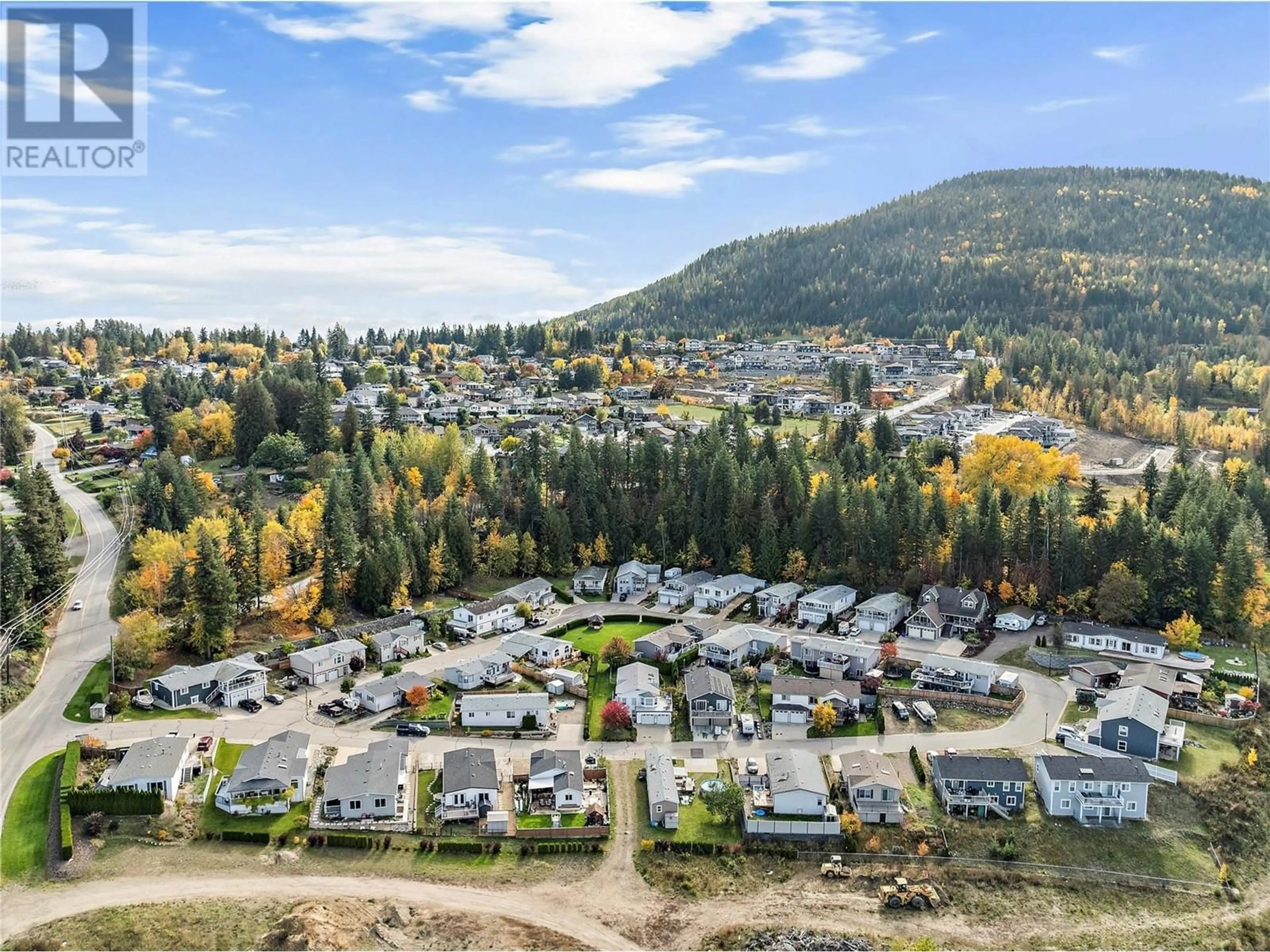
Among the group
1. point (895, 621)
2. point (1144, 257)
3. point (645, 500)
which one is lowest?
point (895, 621)

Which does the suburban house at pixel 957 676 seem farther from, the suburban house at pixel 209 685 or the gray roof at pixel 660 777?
the suburban house at pixel 209 685

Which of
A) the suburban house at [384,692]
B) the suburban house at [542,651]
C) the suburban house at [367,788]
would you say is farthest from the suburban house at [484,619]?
the suburban house at [367,788]

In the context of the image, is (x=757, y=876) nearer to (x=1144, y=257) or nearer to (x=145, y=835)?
(x=145, y=835)

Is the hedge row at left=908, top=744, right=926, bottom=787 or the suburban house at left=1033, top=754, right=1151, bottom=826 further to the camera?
the hedge row at left=908, top=744, right=926, bottom=787

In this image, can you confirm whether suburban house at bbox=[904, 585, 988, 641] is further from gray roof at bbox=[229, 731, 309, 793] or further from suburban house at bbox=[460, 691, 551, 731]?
gray roof at bbox=[229, 731, 309, 793]

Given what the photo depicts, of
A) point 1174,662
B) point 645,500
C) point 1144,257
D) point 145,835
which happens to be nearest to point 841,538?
point 645,500

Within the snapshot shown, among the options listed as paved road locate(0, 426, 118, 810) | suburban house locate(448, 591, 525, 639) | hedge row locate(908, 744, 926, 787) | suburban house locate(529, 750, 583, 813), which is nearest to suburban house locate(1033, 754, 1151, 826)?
hedge row locate(908, 744, 926, 787)
